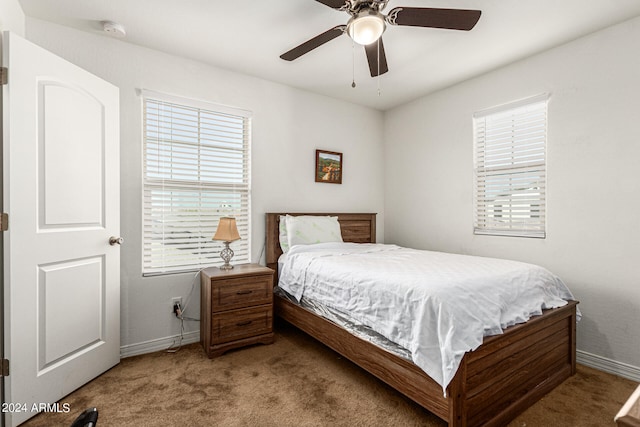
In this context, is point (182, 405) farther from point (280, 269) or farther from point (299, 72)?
point (299, 72)

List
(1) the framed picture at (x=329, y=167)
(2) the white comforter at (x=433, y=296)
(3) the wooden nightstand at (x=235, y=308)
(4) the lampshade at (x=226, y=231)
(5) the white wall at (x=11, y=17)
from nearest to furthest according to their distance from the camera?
(2) the white comforter at (x=433, y=296) → (5) the white wall at (x=11, y=17) → (3) the wooden nightstand at (x=235, y=308) → (4) the lampshade at (x=226, y=231) → (1) the framed picture at (x=329, y=167)

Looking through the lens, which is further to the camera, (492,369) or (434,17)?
(434,17)

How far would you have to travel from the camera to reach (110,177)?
7.72ft

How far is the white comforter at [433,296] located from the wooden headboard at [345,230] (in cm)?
65

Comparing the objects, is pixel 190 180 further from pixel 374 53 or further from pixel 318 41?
pixel 374 53

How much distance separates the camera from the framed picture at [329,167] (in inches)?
146

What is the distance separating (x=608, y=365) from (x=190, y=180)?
3741 millimetres

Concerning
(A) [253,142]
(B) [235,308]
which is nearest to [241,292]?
(B) [235,308]

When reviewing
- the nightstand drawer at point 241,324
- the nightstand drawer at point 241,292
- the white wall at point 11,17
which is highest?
the white wall at point 11,17

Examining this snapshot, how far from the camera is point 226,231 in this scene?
2713mm

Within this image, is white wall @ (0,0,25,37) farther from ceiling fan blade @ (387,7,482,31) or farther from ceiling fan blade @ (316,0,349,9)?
ceiling fan blade @ (387,7,482,31)

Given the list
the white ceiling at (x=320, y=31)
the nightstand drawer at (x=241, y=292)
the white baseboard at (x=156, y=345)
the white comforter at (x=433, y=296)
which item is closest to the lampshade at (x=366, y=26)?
the white ceiling at (x=320, y=31)

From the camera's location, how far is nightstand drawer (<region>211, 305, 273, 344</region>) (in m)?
2.55

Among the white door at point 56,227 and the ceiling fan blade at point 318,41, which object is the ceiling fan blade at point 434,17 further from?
the white door at point 56,227
